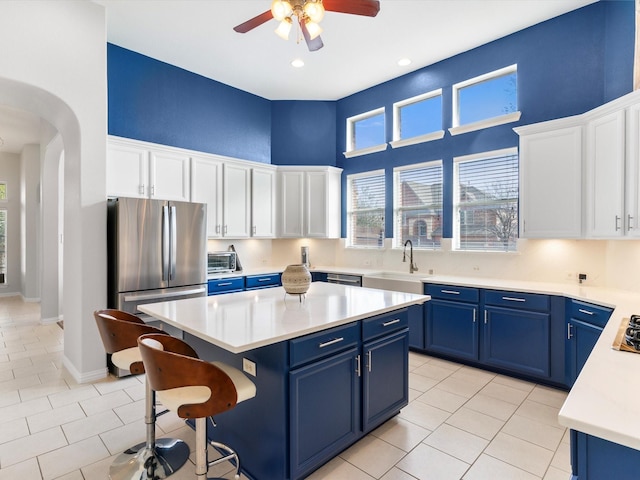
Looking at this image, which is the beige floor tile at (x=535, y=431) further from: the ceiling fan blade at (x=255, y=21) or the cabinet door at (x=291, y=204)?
the cabinet door at (x=291, y=204)

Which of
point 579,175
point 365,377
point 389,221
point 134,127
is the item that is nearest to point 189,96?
point 134,127

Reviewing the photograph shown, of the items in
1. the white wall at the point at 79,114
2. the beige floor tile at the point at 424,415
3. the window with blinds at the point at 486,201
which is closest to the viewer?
the beige floor tile at the point at 424,415

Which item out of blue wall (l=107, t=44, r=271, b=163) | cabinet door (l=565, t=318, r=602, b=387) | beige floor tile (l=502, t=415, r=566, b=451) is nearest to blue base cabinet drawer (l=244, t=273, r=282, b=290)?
blue wall (l=107, t=44, r=271, b=163)

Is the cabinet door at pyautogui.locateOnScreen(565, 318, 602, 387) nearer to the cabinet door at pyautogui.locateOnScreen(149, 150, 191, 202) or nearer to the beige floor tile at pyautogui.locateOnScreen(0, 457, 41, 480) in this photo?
the beige floor tile at pyautogui.locateOnScreen(0, 457, 41, 480)

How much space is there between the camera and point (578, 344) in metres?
3.09

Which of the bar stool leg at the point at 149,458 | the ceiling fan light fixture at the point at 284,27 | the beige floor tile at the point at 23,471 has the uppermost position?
the ceiling fan light fixture at the point at 284,27

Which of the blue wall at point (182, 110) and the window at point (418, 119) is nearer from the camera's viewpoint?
the blue wall at point (182, 110)

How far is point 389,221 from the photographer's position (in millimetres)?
5414

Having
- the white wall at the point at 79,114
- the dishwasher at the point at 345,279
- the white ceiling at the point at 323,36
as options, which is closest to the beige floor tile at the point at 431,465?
the dishwasher at the point at 345,279

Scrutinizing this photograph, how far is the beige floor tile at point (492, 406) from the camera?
288 cm

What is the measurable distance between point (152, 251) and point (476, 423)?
11.4 ft

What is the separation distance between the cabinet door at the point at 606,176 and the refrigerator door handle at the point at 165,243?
4317mm

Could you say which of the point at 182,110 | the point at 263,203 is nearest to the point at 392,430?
the point at 263,203

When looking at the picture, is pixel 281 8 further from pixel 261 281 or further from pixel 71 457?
pixel 261 281
